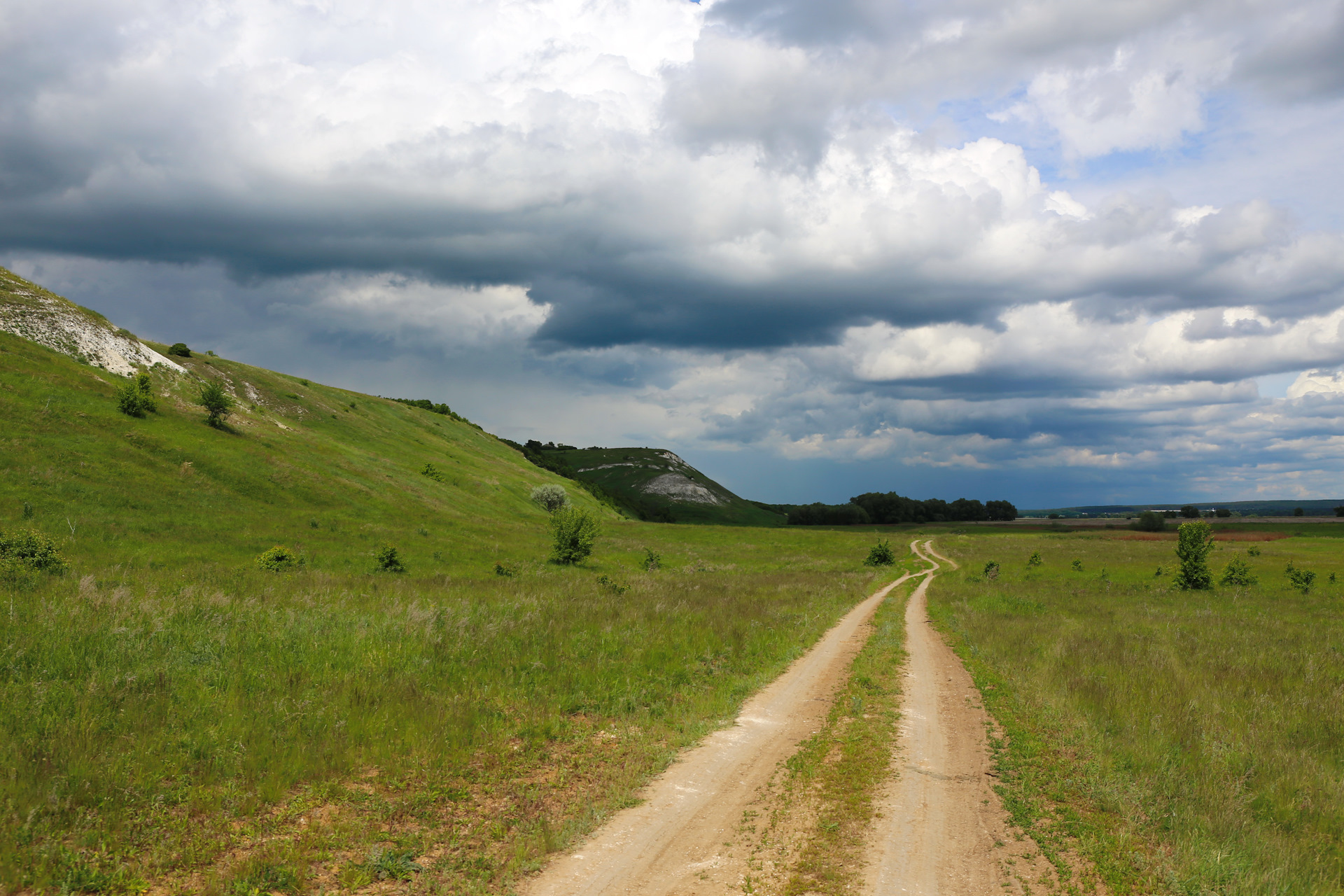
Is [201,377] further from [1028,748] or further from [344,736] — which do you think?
[1028,748]

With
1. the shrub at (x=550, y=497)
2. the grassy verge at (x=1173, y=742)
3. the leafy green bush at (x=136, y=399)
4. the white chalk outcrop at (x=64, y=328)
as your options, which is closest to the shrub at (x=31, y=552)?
the grassy verge at (x=1173, y=742)

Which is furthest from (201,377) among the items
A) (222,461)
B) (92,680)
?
(92,680)

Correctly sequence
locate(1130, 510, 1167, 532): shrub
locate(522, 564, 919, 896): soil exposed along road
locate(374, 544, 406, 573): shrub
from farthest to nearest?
locate(1130, 510, 1167, 532): shrub, locate(374, 544, 406, 573): shrub, locate(522, 564, 919, 896): soil exposed along road

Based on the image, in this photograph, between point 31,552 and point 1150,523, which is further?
point 1150,523

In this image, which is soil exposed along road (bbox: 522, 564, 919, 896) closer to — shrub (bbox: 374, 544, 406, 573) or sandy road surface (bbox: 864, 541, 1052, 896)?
sandy road surface (bbox: 864, 541, 1052, 896)

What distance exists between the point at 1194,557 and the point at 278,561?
55.2 metres

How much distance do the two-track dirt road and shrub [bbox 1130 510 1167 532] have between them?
492ft

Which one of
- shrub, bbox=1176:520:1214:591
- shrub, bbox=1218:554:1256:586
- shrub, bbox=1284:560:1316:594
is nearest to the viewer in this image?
shrub, bbox=1284:560:1316:594

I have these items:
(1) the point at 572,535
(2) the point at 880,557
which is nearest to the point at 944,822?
(1) the point at 572,535

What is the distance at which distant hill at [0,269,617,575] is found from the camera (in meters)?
31.7

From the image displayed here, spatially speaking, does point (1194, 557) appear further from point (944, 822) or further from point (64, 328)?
point (64, 328)

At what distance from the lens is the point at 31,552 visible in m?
18.1

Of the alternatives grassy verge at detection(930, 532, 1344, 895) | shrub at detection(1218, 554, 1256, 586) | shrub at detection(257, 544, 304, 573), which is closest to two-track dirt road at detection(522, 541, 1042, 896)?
grassy verge at detection(930, 532, 1344, 895)

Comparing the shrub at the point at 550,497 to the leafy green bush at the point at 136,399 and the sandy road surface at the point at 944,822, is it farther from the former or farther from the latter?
the sandy road surface at the point at 944,822
